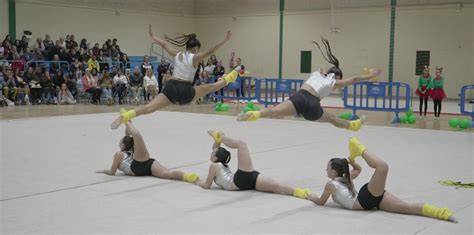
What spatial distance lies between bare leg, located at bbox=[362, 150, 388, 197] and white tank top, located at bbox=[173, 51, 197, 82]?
3.28 meters

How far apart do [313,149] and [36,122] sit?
307 inches

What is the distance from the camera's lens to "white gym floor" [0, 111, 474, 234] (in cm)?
582

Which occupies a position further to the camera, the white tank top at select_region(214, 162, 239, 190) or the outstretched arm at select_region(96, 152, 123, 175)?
the outstretched arm at select_region(96, 152, 123, 175)

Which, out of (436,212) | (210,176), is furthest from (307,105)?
(436,212)

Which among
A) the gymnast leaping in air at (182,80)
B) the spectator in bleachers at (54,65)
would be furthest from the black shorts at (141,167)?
the spectator in bleachers at (54,65)

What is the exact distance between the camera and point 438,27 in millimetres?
26344

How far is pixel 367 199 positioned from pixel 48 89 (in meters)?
17.0

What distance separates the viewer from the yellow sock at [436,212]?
5.95 meters

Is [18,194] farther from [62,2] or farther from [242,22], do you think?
[242,22]

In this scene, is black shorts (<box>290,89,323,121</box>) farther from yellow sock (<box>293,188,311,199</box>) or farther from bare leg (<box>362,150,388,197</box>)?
bare leg (<box>362,150,388,197</box>)

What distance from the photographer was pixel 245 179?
7180 millimetres

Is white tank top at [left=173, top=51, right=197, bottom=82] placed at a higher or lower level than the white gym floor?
higher

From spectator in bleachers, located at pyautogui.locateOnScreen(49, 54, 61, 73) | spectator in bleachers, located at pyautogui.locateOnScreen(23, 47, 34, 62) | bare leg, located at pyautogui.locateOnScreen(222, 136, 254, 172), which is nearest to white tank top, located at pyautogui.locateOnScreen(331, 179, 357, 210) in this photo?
bare leg, located at pyautogui.locateOnScreen(222, 136, 254, 172)

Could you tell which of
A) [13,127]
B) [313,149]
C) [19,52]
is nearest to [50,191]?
[313,149]
